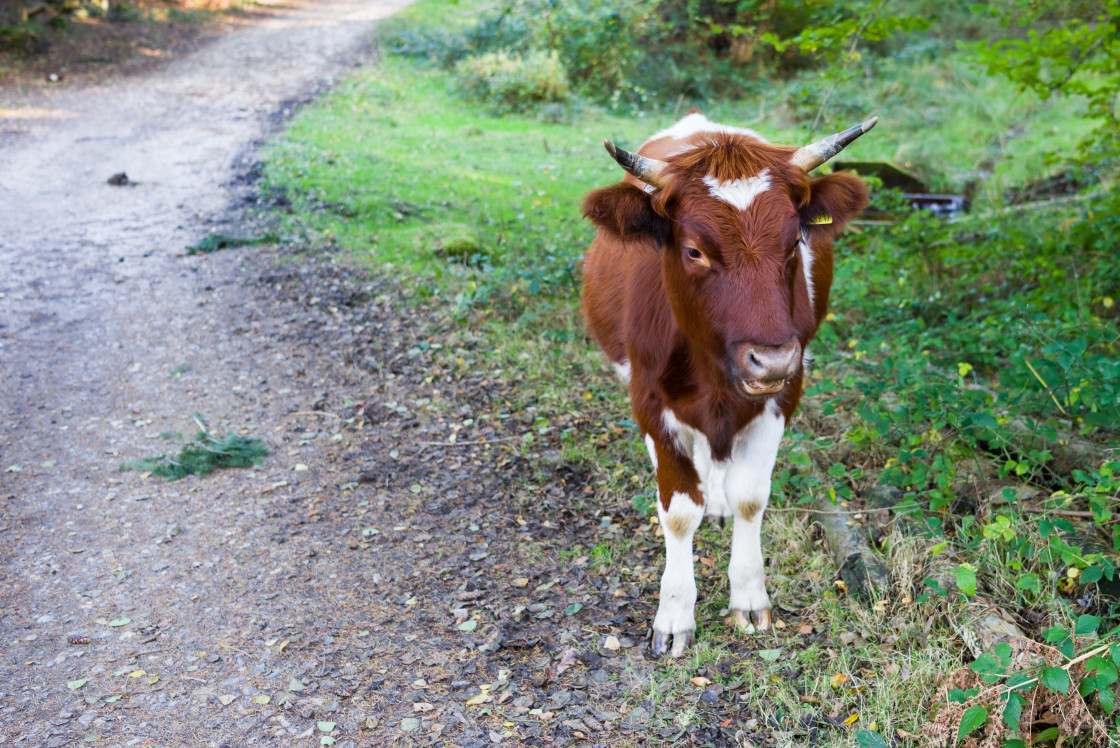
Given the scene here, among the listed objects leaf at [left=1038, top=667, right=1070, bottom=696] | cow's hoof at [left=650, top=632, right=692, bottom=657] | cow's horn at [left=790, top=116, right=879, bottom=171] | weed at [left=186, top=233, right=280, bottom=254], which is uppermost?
cow's horn at [left=790, top=116, right=879, bottom=171]

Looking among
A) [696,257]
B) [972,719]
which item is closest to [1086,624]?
[972,719]

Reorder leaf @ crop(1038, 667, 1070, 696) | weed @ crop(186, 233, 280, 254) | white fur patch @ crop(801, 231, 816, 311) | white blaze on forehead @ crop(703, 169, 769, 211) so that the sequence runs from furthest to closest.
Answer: weed @ crop(186, 233, 280, 254), white fur patch @ crop(801, 231, 816, 311), white blaze on forehead @ crop(703, 169, 769, 211), leaf @ crop(1038, 667, 1070, 696)

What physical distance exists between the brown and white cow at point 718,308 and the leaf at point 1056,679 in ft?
4.11

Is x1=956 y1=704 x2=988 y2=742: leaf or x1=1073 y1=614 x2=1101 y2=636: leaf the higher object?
x1=1073 y1=614 x2=1101 y2=636: leaf

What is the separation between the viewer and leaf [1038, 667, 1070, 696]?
8.22 ft

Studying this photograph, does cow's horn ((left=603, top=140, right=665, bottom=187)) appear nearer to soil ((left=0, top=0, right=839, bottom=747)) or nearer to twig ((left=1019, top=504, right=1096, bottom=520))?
soil ((left=0, top=0, right=839, bottom=747))

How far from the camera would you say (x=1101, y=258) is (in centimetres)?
614

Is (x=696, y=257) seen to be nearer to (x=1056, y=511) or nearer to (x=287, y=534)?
(x=1056, y=511)

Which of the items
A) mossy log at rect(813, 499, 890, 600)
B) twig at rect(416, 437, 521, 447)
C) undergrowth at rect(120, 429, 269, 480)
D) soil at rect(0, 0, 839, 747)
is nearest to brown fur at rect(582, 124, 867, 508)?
mossy log at rect(813, 499, 890, 600)

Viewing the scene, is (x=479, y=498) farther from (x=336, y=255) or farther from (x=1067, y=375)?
(x=336, y=255)

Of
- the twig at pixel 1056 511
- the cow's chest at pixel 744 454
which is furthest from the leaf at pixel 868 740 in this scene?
the twig at pixel 1056 511

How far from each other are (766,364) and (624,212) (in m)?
0.88

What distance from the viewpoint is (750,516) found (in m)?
3.90

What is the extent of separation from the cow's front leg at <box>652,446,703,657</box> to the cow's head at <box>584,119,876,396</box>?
60 cm
